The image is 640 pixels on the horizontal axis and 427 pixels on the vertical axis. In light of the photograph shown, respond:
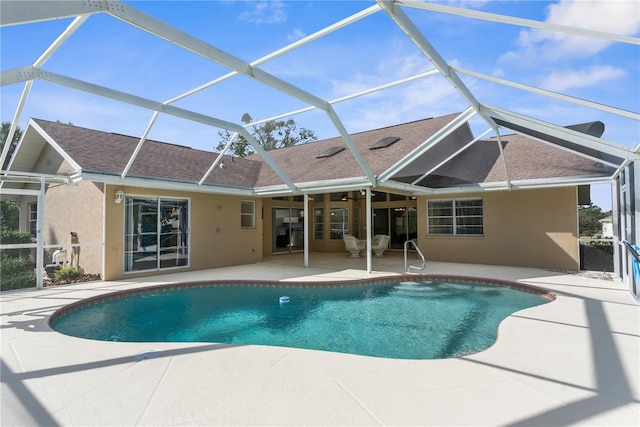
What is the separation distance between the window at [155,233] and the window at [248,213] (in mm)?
2503

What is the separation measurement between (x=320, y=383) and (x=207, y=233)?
936cm

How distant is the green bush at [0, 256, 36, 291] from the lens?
8734mm

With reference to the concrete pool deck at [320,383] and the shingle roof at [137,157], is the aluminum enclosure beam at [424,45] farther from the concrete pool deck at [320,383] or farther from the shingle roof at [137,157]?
the shingle roof at [137,157]

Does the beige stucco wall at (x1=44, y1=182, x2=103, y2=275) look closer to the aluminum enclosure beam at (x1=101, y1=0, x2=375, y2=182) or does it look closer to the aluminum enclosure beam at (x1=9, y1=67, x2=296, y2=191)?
the aluminum enclosure beam at (x1=9, y1=67, x2=296, y2=191)

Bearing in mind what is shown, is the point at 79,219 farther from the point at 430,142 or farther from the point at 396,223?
the point at 396,223

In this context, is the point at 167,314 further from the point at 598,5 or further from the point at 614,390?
the point at 598,5

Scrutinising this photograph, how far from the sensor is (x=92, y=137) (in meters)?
10.8

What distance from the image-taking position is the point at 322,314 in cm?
688

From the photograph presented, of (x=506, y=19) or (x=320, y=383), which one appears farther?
(x=506, y=19)

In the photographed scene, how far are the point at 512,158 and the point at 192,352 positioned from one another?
40.6 feet

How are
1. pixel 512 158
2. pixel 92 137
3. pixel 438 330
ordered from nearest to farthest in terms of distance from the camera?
pixel 438 330, pixel 92 137, pixel 512 158

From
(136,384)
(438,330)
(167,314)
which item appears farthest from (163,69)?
(438,330)

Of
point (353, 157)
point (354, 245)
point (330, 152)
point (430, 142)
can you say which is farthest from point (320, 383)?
Result: point (330, 152)

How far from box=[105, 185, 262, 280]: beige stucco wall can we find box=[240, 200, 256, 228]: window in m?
0.16
